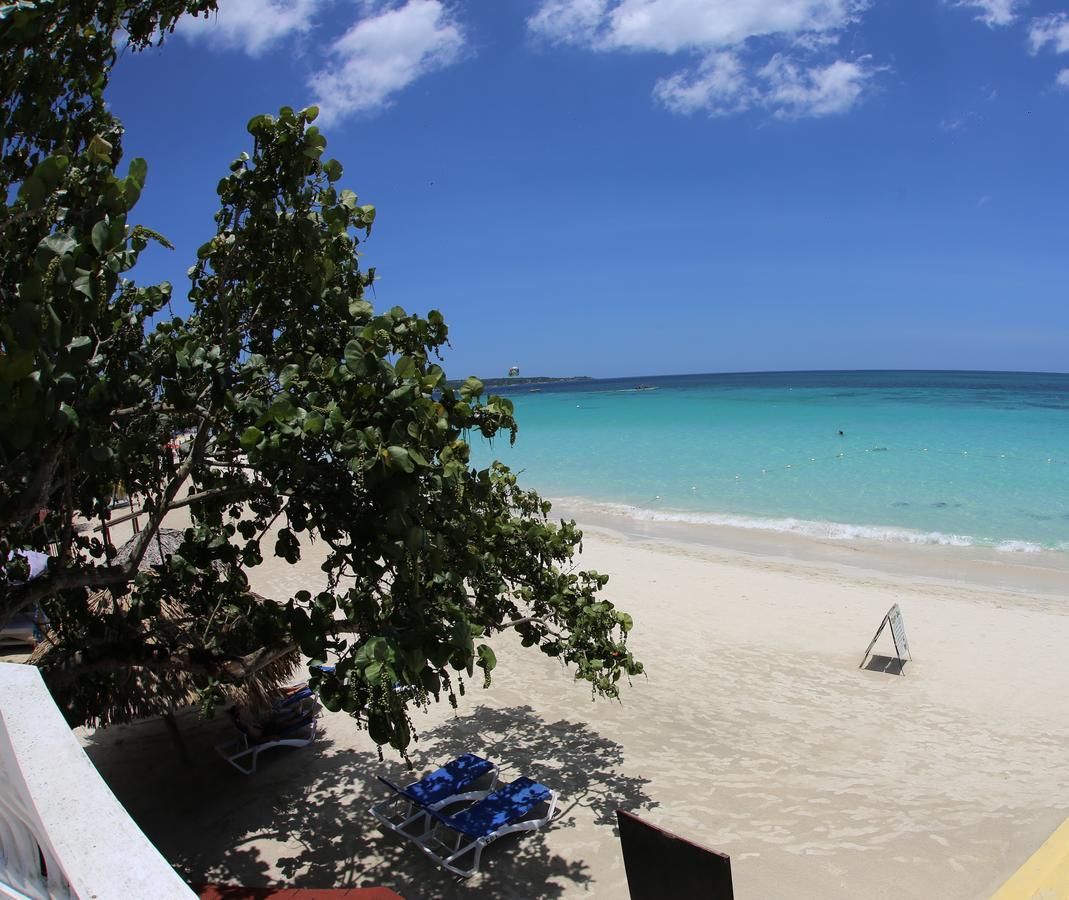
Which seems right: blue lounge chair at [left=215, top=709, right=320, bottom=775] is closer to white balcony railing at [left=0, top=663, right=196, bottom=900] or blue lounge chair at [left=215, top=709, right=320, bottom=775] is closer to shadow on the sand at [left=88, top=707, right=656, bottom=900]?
shadow on the sand at [left=88, top=707, right=656, bottom=900]

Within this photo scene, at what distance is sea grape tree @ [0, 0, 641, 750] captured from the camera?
101 inches

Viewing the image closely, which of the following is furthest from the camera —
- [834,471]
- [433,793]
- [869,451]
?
[869,451]

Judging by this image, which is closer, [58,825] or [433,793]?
[58,825]

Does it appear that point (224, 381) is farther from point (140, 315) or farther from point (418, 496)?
point (418, 496)

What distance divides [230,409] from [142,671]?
3.40 metres

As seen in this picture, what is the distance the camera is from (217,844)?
5.35 metres

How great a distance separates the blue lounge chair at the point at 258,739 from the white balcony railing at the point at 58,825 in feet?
16.0

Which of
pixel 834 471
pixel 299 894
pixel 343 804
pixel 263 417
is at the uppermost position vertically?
pixel 263 417

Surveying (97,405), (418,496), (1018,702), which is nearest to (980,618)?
(1018,702)

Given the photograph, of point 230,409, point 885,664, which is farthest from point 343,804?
point 885,664

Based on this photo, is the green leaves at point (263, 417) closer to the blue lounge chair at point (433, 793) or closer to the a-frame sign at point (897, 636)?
the blue lounge chair at point (433, 793)

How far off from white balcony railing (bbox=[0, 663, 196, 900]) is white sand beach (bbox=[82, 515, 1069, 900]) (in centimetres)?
363

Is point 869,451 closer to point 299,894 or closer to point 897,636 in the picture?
point 897,636

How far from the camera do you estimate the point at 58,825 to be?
1.50 m
